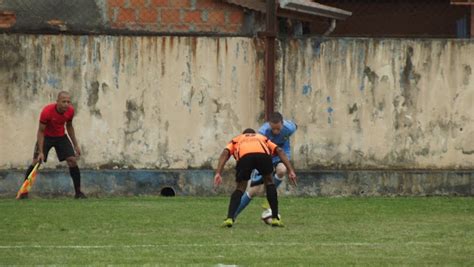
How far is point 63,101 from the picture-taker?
23.5 m

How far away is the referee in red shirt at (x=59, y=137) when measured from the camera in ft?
77.4

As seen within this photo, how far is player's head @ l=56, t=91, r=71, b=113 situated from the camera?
77.1 ft

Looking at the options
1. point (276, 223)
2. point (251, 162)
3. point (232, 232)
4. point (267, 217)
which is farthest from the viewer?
point (267, 217)

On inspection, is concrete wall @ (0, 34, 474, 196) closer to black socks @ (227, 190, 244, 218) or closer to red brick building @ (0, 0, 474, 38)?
red brick building @ (0, 0, 474, 38)

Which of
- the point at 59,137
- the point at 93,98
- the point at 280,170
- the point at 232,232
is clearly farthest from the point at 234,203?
the point at 93,98

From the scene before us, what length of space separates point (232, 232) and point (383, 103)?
7681 millimetres

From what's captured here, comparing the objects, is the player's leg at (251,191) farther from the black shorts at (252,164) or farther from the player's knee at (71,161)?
the player's knee at (71,161)

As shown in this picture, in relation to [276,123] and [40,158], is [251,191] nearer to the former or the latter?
[276,123]

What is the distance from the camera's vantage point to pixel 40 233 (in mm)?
17641

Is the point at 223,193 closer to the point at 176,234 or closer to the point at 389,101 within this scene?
the point at 389,101

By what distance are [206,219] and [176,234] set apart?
2.30 metres

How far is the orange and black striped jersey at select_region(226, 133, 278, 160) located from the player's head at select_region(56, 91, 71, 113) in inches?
206

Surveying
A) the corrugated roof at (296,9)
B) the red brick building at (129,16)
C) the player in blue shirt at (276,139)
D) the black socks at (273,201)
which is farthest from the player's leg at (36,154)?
the black socks at (273,201)

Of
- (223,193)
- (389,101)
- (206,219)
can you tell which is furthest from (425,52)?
(206,219)
